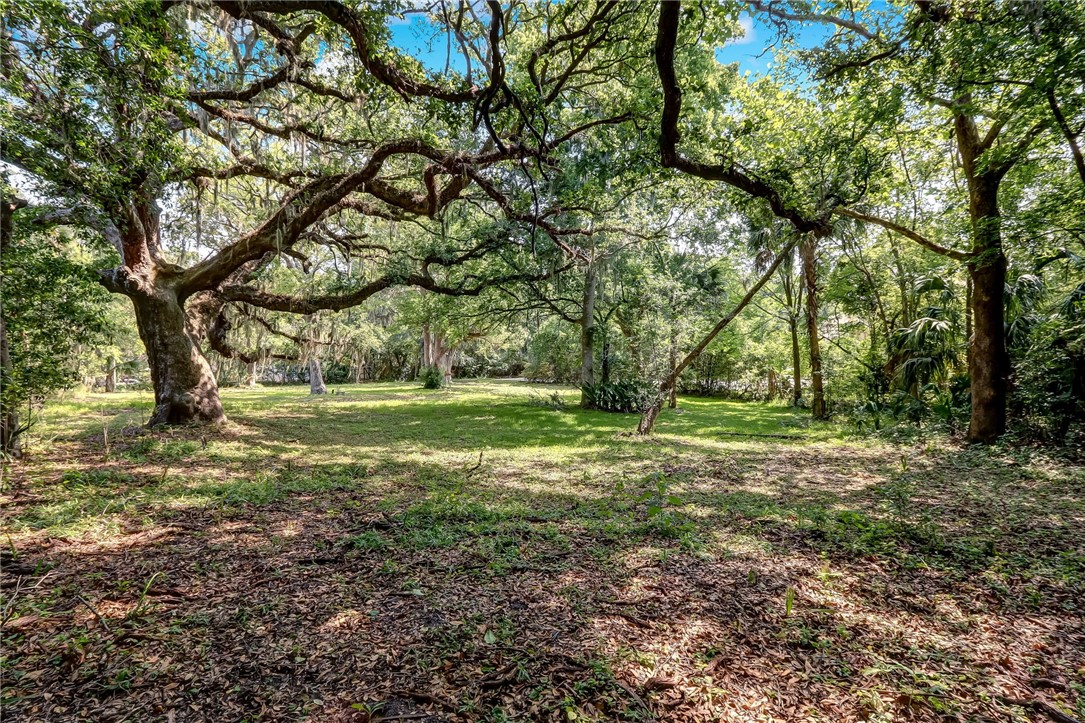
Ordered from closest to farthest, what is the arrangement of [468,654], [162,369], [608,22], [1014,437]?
1. [468,654]
2. [608,22]
3. [1014,437]
4. [162,369]

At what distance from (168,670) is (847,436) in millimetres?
10615

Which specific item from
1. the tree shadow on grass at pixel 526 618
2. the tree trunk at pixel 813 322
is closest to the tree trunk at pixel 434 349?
the tree trunk at pixel 813 322

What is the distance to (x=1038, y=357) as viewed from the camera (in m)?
6.85

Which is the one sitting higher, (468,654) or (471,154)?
(471,154)

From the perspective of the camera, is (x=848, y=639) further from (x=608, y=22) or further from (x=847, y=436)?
(x=847, y=436)

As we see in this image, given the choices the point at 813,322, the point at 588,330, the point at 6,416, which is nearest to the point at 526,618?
the point at 6,416

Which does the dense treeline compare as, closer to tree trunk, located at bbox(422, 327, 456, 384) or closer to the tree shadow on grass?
the tree shadow on grass

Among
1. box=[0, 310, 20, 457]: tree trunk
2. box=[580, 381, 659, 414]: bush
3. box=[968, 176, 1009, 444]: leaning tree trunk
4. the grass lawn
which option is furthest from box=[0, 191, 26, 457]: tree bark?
box=[580, 381, 659, 414]: bush

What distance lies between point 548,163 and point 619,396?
32.4ft

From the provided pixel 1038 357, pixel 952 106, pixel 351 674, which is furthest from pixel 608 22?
pixel 1038 357

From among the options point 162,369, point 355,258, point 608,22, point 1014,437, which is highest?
point 608,22

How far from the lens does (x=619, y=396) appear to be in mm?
14844

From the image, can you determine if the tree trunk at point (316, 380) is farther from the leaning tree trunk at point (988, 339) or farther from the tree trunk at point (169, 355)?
the leaning tree trunk at point (988, 339)

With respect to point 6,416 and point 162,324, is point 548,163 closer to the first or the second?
point 6,416
